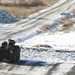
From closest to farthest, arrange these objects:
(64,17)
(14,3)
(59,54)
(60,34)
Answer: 1. (59,54)
2. (60,34)
3. (64,17)
4. (14,3)

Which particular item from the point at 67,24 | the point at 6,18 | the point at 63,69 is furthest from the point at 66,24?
the point at 63,69

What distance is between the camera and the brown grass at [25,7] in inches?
1738

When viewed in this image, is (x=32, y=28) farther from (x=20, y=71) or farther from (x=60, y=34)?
(x=20, y=71)

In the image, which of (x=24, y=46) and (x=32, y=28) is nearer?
(x=24, y=46)

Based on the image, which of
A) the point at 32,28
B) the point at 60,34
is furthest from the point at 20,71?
the point at 32,28

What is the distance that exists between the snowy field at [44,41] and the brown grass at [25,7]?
1520 millimetres

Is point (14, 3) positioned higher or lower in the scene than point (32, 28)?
higher

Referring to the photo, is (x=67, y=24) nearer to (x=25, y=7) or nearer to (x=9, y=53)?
(x=25, y=7)

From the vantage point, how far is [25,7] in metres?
49.1

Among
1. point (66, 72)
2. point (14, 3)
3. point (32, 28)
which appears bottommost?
point (66, 72)

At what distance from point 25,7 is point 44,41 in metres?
21.0

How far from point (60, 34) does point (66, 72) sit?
1324 centimetres

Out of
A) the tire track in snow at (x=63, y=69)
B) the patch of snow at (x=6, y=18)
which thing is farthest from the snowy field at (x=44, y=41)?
the patch of snow at (x=6, y=18)

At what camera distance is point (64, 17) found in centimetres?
4122
